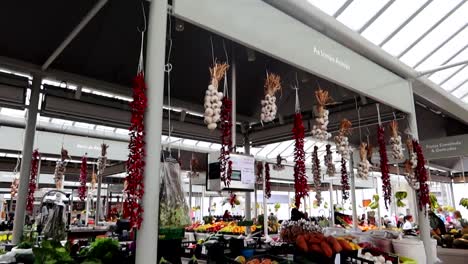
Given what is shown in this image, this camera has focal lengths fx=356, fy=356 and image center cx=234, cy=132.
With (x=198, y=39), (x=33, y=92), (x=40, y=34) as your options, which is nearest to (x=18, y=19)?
(x=40, y=34)

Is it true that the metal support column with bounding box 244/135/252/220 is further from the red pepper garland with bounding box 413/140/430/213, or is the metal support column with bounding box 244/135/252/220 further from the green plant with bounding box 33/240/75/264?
the green plant with bounding box 33/240/75/264

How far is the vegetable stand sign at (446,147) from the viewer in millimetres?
9266

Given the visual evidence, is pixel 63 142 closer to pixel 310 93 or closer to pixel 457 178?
pixel 310 93

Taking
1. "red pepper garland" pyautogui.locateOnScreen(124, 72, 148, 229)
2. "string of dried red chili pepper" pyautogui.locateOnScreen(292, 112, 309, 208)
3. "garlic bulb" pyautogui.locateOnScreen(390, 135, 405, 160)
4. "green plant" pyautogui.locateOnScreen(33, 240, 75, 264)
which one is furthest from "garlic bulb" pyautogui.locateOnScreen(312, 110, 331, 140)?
"green plant" pyautogui.locateOnScreen(33, 240, 75, 264)

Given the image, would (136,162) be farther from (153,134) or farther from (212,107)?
(212,107)

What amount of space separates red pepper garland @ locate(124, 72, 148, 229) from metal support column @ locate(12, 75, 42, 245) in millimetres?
3567

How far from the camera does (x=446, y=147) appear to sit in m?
9.65

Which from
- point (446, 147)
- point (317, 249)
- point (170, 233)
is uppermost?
point (446, 147)

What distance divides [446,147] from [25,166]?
32.4 ft

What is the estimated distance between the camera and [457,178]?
25.0 metres

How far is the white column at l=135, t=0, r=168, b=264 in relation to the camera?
101 inches

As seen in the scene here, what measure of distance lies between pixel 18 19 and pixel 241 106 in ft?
15.1

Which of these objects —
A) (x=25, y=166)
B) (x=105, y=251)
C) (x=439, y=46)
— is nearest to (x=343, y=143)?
(x=105, y=251)

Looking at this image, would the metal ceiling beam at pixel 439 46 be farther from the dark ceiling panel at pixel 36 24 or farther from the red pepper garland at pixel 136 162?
the red pepper garland at pixel 136 162
